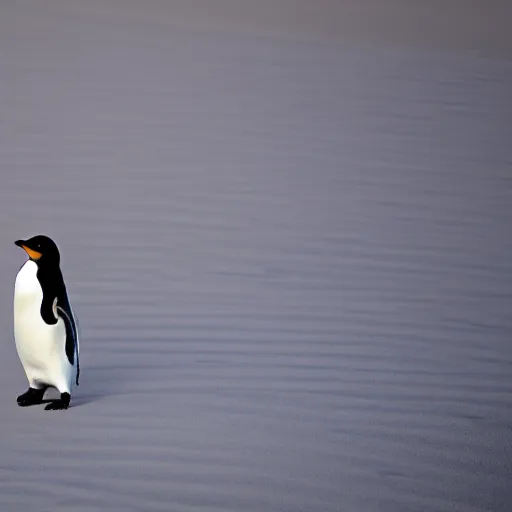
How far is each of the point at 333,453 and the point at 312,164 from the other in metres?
2.92

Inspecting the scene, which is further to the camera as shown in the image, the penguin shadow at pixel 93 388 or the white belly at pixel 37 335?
the penguin shadow at pixel 93 388

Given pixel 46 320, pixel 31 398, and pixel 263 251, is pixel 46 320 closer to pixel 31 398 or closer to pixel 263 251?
pixel 31 398

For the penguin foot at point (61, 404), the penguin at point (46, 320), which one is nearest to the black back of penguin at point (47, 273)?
the penguin at point (46, 320)

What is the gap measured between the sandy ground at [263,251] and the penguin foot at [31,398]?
0.03 meters

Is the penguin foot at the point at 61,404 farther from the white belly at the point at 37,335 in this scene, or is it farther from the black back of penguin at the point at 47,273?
the black back of penguin at the point at 47,273

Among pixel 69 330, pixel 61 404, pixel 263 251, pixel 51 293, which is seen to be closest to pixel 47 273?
pixel 51 293

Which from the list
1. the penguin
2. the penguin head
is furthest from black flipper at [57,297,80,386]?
the penguin head

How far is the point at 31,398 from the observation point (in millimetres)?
2930

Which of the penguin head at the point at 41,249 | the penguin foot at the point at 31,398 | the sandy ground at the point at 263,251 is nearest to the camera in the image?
the sandy ground at the point at 263,251

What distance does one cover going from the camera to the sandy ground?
267 cm

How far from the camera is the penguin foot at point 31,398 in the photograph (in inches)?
115

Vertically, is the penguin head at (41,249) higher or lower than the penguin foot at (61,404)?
higher

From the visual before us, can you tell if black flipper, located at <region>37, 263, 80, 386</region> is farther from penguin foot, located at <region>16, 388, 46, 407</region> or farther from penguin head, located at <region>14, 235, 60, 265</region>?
penguin foot, located at <region>16, 388, 46, 407</region>

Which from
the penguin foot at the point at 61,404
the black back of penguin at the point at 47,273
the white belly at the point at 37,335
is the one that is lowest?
the penguin foot at the point at 61,404
